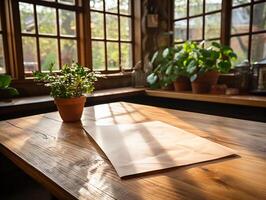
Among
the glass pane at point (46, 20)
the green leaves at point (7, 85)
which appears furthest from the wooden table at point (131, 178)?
the glass pane at point (46, 20)

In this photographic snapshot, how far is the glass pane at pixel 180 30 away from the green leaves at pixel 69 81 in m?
2.12

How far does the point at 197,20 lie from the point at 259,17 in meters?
0.69

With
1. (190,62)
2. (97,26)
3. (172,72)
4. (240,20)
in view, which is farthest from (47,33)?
(240,20)

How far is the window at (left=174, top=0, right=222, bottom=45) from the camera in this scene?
2657 mm

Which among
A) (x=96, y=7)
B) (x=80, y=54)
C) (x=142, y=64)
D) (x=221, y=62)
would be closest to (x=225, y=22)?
(x=221, y=62)

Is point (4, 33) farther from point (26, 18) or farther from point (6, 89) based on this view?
point (6, 89)

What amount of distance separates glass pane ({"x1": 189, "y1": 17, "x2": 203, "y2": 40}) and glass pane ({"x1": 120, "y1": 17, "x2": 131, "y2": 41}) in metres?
0.76

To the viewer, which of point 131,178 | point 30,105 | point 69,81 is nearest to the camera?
point 131,178

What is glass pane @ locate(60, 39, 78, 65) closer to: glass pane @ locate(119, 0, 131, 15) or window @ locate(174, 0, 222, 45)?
glass pane @ locate(119, 0, 131, 15)

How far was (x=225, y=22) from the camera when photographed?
256 cm

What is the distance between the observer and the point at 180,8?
2.99 m

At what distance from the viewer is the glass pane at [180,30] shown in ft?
9.75

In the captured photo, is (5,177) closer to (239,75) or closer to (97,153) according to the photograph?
(97,153)

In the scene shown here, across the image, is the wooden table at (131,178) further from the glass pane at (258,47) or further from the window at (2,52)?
the glass pane at (258,47)
